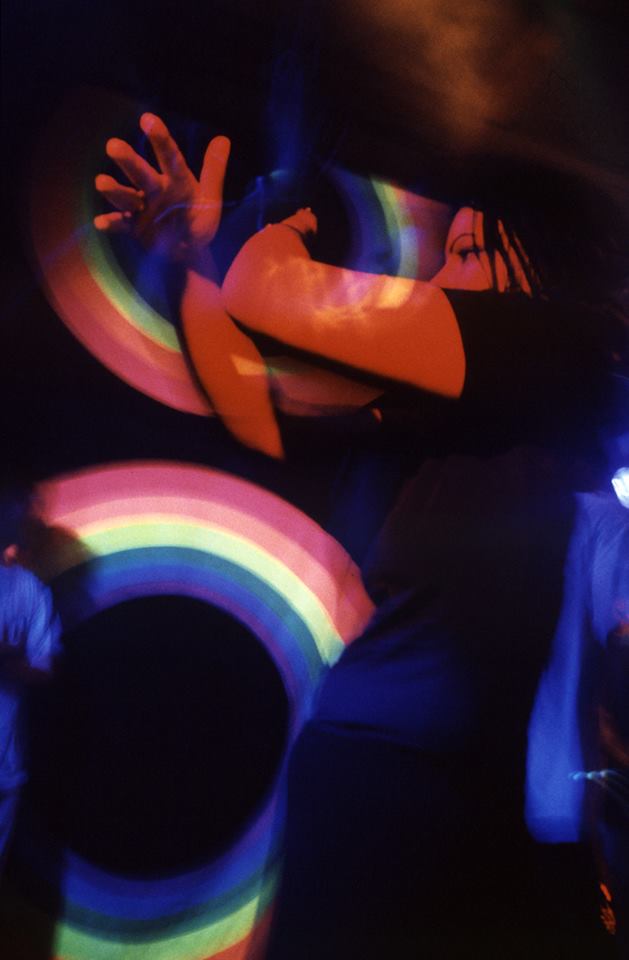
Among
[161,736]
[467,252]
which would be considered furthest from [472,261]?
[161,736]

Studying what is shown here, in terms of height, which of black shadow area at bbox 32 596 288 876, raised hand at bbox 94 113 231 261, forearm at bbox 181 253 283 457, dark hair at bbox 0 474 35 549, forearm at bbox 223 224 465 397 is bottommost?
black shadow area at bbox 32 596 288 876

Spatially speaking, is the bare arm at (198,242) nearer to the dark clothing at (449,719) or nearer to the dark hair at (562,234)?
the dark clothing at (449,719)

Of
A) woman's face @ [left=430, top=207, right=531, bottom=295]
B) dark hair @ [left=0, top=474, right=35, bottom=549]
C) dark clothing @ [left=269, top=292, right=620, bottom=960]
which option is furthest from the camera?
woman's face @ [left=430, top=207, right=531, bottom=295]

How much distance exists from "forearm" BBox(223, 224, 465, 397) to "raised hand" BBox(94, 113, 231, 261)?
0.12 metres

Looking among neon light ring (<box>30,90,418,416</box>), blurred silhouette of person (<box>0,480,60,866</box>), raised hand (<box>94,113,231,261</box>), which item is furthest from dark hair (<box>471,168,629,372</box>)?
blurred silhouette of person (<box>0,480,60,866</box>)

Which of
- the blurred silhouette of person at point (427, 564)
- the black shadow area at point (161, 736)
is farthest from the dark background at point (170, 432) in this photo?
the blurred silhouette of person at point (427, 564)

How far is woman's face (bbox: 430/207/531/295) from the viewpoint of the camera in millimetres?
1358

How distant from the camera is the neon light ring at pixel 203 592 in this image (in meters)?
1.25

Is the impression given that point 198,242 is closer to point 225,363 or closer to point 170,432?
point 225,363

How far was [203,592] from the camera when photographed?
1.32 meters

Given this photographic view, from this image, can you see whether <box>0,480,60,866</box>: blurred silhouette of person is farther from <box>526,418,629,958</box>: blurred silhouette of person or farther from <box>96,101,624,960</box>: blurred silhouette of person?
<box>526,418,629,958</box>: blurred silhouette of person

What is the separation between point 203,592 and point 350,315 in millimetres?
647

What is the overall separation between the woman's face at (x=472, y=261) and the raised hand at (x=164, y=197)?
518 millimetres

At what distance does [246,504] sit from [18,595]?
49cm
